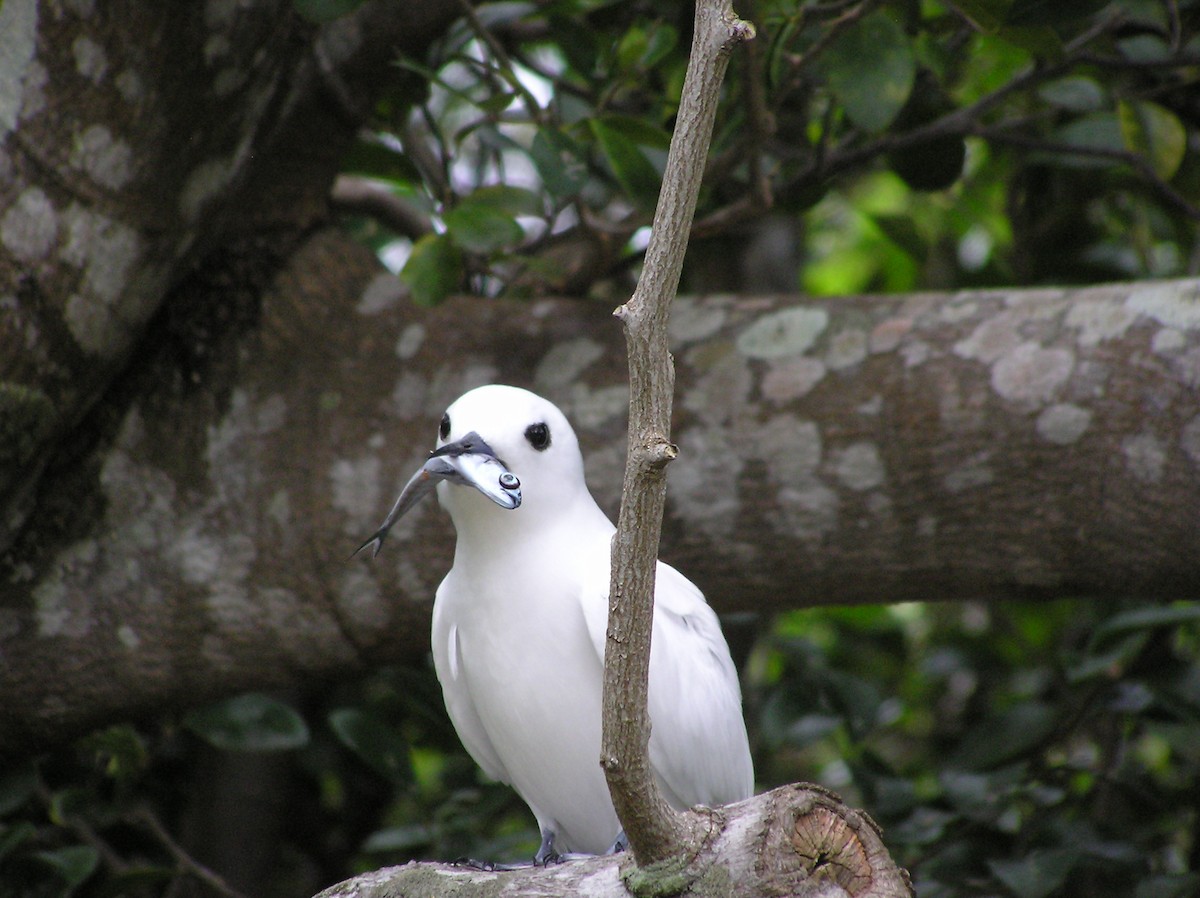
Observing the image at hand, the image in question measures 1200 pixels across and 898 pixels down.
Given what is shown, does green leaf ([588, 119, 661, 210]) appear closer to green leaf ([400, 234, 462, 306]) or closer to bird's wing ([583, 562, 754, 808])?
green leaf ([400, 234, 462, 306])

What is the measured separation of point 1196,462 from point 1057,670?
46.6 inches

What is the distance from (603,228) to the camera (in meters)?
2.54

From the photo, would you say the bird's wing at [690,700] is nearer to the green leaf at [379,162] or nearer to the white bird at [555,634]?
the white bird at [555,634]

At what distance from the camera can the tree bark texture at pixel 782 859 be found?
1.27 meters

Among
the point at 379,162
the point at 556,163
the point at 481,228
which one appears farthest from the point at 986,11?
the point at 379,162

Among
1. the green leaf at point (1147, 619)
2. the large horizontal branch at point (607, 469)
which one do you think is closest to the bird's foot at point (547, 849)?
the large horizontal branch at point (607, 469)

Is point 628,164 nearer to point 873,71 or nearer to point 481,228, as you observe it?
point 481,228

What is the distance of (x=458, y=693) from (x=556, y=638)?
29cm

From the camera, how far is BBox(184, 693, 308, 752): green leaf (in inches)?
94.4

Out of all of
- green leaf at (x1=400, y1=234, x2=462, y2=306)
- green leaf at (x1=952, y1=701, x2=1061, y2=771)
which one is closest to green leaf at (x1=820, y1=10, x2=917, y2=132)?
green leaf at (x1=400, y1=234, x2=462, y2=306)

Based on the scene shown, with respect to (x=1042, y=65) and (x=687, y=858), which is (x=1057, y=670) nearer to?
(x=1042, y=65)

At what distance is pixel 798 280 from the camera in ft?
11.9

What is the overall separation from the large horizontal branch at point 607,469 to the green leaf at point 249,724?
0.28ft

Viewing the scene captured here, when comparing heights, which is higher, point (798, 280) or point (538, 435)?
point (798, 280)
